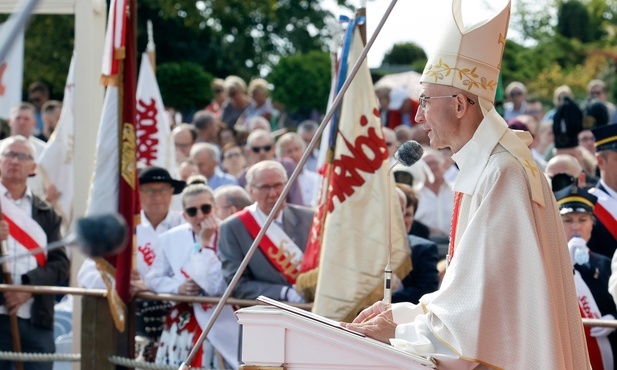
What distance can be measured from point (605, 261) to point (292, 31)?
2449cm

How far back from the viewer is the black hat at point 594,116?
1173 cm

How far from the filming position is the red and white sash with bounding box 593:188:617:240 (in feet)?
26.6

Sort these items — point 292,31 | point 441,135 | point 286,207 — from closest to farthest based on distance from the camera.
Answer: point 441,135, point 286,207, point 292,31

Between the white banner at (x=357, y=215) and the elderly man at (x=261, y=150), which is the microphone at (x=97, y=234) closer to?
the white banner at (x=357, y=215)

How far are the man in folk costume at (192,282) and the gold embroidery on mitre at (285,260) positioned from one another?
0.38 m

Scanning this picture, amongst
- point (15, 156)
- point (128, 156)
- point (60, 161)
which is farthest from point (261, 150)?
point (128, 156)

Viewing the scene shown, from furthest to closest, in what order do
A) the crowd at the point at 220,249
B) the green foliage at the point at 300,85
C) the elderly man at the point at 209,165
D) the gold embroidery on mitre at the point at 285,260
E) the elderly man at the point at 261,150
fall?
the green foliage at the point at 300,85, the elderly man at the point at 261,150, the elderly man at the point at 209,165, the gold embroidery on mitre at the point at 285,260, the crowd at the point at 220,249

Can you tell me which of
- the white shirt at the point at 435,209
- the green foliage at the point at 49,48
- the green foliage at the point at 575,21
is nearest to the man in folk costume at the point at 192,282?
the white shirt at the point at 435,209

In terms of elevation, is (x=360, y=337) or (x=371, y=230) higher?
(x=371, y=230)

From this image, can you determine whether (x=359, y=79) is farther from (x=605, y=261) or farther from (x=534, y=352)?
(x=534, y=352)

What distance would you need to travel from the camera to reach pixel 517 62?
1276 inches

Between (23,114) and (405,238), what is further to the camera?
(23,114)

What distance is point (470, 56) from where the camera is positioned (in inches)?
191

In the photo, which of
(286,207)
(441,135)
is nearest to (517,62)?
(286,207)
